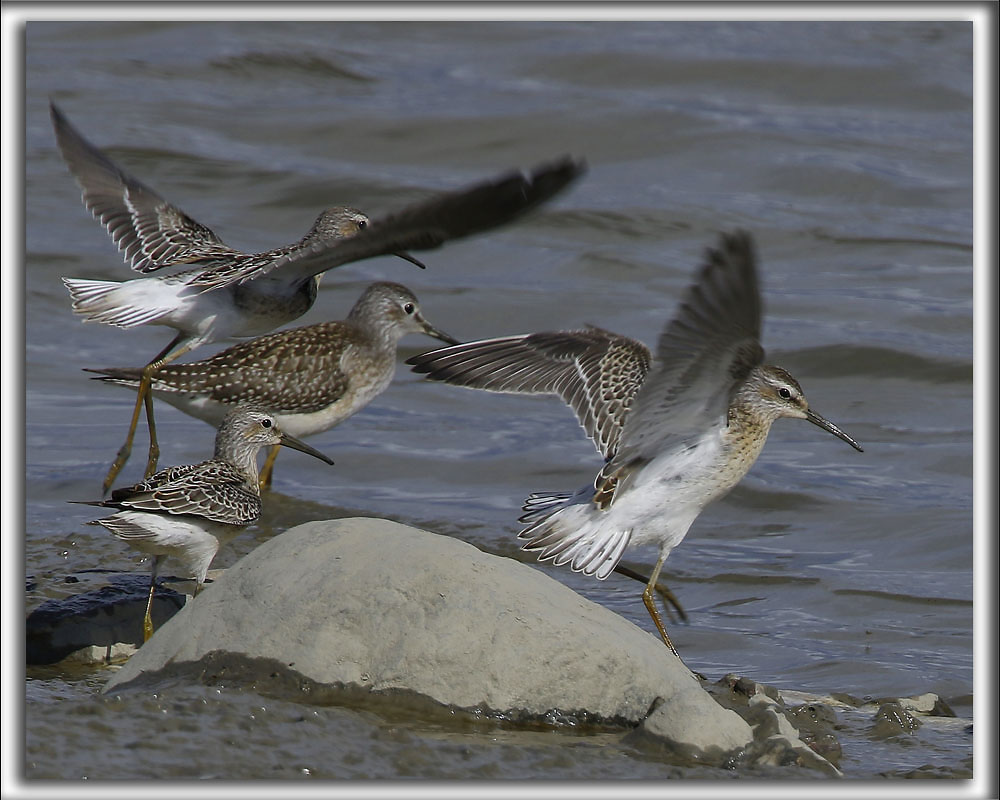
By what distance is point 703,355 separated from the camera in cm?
604

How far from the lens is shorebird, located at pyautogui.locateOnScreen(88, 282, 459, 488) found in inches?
338

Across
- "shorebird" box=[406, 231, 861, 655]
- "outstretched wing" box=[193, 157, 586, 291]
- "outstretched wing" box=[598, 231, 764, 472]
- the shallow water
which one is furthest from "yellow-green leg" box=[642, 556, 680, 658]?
"outstretched wing" box=[193, 157, 586, 291]

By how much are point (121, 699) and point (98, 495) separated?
4.49 meters

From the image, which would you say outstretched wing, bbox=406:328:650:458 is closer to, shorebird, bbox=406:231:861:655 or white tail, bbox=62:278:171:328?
shorebird, bbox=406:231:861:655

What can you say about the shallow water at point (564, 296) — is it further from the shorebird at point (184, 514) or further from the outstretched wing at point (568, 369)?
the outstretched wing at point (568, 369)

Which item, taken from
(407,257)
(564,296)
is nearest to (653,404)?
(407,257)

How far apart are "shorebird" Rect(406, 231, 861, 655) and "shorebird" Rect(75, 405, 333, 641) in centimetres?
139

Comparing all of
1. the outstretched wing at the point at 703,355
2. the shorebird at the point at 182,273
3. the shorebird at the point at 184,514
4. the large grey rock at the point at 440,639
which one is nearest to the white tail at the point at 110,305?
the shorebird at the point at 182,273

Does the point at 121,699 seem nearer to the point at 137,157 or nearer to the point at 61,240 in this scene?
the point at 61,240

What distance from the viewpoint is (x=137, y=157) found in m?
16.1

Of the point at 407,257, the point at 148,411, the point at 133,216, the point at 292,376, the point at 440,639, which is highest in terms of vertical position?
the point at 407,257

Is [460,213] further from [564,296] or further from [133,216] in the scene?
[564,296]

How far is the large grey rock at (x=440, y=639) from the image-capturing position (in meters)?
5.11

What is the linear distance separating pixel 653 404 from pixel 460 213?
4.82 feet
